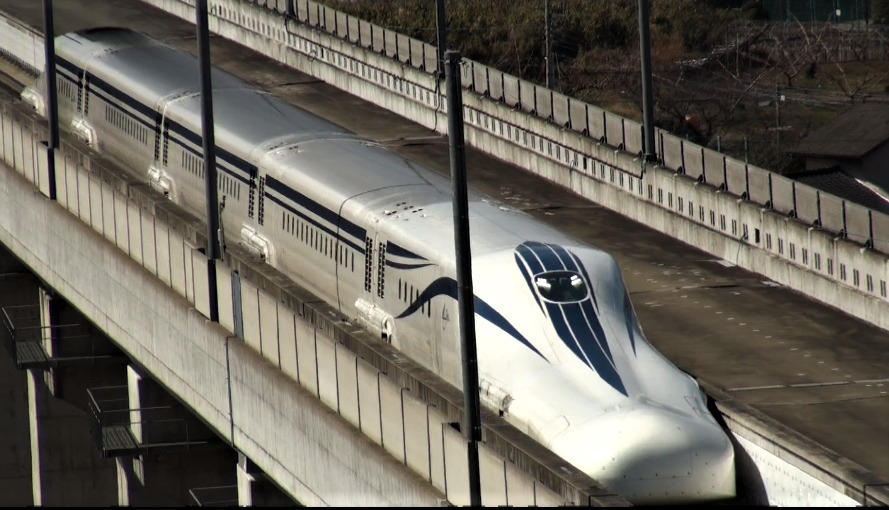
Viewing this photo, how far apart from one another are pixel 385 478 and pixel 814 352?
1108 centimetres

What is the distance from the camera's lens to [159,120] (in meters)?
44.0

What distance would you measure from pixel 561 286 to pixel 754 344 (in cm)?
608

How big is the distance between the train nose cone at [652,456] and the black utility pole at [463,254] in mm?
2570

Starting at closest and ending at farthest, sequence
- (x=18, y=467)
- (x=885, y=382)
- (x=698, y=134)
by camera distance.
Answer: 1. (x=885, y=382)
2. (x=18, y=467)
3. (x=698, y=134)

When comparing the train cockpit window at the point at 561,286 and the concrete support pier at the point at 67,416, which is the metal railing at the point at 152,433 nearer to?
the concrete support pier at the point at 67,416

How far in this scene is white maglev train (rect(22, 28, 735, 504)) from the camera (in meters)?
22.7

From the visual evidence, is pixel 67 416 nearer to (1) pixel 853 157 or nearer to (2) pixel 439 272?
(2) pixel 439 272

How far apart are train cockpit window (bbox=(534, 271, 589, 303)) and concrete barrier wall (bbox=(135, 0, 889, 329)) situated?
860cm

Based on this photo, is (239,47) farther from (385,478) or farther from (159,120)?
(385,478)

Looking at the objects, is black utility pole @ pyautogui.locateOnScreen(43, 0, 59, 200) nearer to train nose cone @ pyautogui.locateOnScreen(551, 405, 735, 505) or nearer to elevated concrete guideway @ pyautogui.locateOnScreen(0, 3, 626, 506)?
elevated concrete guideway @ pyautogui.locateOnScreen(0, 3, 626, 506)

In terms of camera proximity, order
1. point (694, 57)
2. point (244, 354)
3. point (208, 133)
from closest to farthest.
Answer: point (244, 354)
point (208, 133)
point (694, 57)

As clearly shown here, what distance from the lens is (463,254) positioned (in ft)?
65.1

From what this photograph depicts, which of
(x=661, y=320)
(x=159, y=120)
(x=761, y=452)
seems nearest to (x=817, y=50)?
(x=159, y=120)

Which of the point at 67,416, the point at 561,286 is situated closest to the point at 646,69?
the point at 561,286
